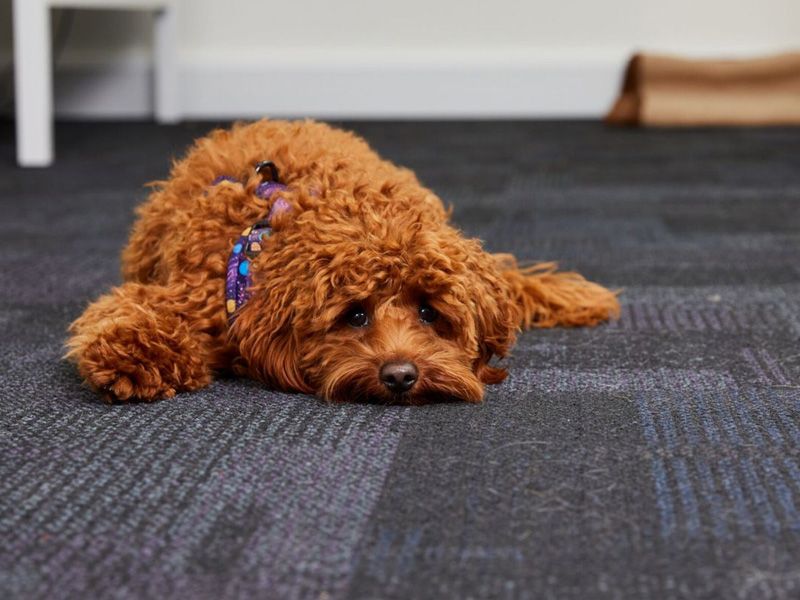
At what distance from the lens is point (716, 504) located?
4.37ft

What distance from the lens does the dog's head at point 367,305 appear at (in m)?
1.65

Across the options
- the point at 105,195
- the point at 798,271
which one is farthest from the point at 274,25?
the point at 798,271

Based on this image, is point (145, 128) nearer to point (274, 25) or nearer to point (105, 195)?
point (274, 25)

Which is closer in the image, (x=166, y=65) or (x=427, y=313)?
(x=427, y=313)

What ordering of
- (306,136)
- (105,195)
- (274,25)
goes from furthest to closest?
1. (274,25)
2. (105,195)
3. (306,136)

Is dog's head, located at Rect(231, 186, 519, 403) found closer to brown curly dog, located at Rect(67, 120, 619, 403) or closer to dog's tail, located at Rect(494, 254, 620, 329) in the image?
brown curly dog, located at Rect(67, 120, 619, 403)

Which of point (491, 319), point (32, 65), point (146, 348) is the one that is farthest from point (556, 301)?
point (32, 65)

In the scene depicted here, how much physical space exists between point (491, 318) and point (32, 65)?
275 centimetres

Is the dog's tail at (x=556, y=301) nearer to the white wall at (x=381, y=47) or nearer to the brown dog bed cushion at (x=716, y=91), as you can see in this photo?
the brown dog bed cushion at (x=716, y=91)

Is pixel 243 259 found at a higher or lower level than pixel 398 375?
higher

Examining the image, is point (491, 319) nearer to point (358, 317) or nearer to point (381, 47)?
point (358, 317)

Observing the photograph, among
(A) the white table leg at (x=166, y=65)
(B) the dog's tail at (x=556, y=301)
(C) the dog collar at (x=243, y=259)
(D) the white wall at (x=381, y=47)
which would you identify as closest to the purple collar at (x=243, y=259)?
(C) the dog collar at (x=243, y=259)

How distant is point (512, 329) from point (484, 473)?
414mm

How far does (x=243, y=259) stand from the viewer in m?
1.76
